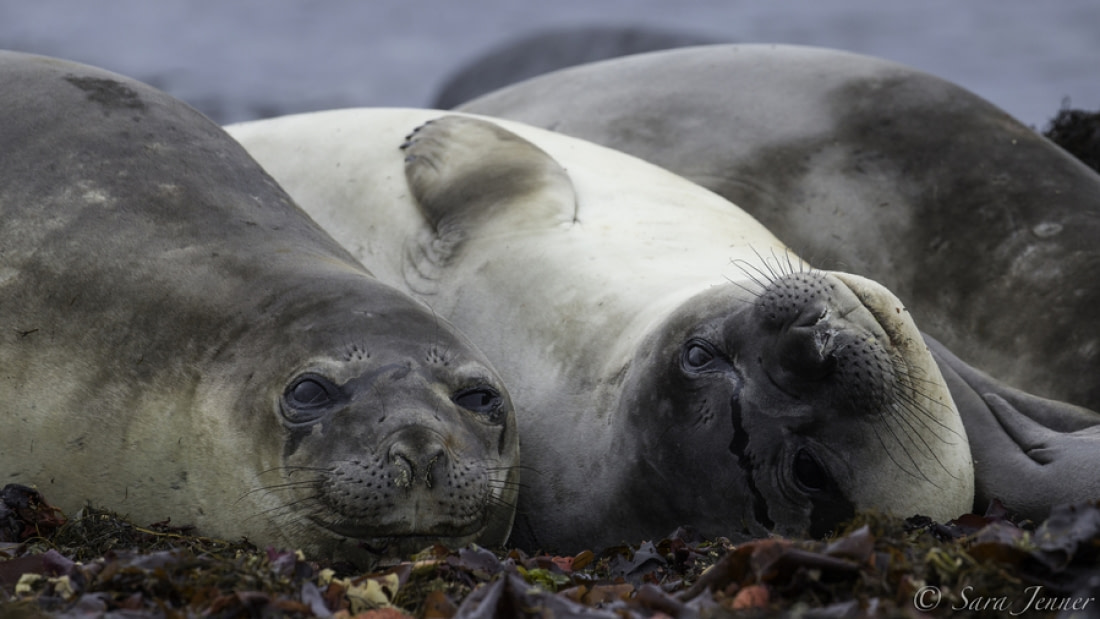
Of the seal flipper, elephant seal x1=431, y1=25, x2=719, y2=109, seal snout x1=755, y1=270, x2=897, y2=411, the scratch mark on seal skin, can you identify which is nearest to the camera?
seal snout x1=755, y1=270, x2=897, y2=411

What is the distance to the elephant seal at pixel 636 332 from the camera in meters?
3.80

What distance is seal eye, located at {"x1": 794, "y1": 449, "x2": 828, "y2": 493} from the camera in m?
3.78

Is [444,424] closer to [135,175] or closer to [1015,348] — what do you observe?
[135,175]

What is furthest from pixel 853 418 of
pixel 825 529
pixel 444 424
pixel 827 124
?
pixel 827 124

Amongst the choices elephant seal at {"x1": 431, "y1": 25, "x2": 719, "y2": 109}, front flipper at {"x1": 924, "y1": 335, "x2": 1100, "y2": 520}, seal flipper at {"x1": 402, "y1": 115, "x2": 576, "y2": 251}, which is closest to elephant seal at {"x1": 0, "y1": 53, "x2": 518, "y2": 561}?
seal flipper at {"x1": 402, "y1": 115, "x2": 576, "y2": 251}

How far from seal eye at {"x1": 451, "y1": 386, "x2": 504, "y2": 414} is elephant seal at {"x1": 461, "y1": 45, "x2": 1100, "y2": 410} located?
2.30 metres

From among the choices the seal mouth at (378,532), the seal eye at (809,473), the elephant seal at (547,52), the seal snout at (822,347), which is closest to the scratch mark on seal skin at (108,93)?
the seal mouth at (378,532)

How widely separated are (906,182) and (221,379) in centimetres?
322

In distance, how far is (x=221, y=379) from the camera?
3.79 meters

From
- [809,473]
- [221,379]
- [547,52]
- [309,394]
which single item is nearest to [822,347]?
[809,473]

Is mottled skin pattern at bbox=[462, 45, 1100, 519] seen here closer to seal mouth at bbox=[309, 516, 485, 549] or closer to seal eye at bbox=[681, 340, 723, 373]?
seal eye at bbox=[681, 340, 723, 373]

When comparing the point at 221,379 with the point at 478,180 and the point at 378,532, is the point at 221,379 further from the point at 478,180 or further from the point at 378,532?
the point at 478,180

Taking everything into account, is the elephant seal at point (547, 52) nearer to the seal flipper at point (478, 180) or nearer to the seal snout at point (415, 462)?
the seal flipper at point (478, 180)

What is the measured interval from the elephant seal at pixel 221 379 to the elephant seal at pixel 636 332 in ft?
1.31
